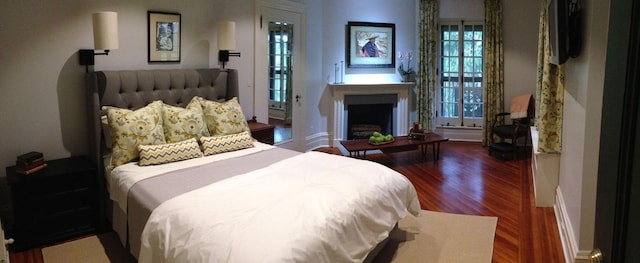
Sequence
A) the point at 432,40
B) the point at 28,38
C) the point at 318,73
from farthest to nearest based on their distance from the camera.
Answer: the point at 432,40 < the point at 318,73 < the point at 28,38

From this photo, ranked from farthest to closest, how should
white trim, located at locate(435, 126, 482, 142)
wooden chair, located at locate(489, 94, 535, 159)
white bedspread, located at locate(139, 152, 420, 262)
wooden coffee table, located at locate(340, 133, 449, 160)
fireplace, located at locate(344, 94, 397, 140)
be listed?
1. white trim, located at locate(435, 126, 482, 142)
2. fireplace, located at locate(344, 94, 397, 140)
3. wooden chair, located at locate(489, 94, 535, 159)
4. wooden coffee table, located at locate(340, 133, 449, 160)
5. white bedspread, located at locate(139, 152, 420, 262)

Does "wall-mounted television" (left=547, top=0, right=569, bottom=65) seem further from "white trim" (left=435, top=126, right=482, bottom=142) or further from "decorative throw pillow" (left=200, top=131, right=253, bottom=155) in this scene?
"white trim" (left=435, top=126, right=482, bottom=142)

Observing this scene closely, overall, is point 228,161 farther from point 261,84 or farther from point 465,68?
point 465,68

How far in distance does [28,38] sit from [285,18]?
3207 millimetres

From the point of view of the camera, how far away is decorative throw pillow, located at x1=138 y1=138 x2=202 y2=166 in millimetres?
3612

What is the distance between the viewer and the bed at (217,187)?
2.31 m

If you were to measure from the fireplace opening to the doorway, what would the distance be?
1087 mm

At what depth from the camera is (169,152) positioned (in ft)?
12.2

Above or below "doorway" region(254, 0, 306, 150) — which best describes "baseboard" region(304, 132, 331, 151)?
below

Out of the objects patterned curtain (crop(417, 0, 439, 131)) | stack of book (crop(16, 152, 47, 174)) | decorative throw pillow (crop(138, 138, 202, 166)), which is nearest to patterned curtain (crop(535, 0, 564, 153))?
decorative throw pillow (crop(138, 138, 202, 166))

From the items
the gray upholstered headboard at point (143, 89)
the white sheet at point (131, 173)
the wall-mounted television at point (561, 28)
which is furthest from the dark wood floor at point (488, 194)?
the wall-mounted television at point (561, 28)

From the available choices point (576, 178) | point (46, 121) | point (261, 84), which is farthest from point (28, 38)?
Answer: point (576, 178)

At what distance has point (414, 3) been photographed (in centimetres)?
757

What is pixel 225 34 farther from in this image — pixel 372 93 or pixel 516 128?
pixel 516 128
